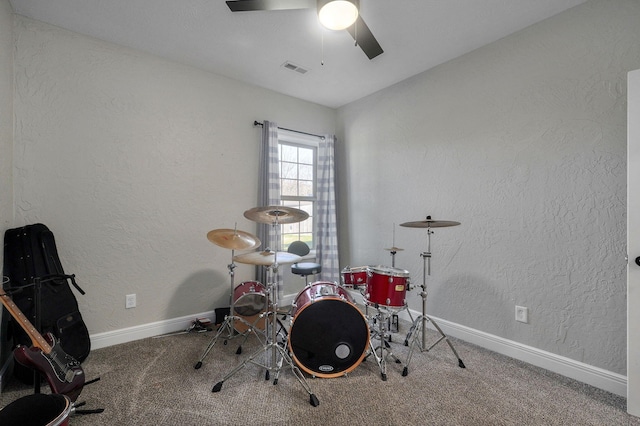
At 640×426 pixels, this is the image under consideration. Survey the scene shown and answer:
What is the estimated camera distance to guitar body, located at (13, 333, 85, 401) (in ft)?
4.76

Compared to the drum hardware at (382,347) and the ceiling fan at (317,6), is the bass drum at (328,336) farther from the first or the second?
the ceiling fan at (317,6)

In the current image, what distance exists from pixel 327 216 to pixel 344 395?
87.4 inches

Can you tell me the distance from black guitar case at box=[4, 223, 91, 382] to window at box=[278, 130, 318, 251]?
6.57 feet

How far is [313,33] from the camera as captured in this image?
2.35 meters

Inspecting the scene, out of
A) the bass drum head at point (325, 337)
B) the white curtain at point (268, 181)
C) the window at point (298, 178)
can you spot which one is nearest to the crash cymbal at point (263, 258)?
the bass drum head at point (325, 337)

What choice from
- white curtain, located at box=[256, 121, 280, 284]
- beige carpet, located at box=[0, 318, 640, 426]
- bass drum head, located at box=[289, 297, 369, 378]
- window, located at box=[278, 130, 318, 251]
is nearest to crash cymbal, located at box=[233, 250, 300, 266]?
bass drum head, located at box=[289, 297, 369, 378]

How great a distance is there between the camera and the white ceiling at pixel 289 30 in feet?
6.75

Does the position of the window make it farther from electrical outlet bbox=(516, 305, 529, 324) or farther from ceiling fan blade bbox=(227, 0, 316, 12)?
electrical outlet bbox=(516, 305, 529, 324)

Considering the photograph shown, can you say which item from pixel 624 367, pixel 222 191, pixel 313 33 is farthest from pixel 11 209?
pixel 624 367

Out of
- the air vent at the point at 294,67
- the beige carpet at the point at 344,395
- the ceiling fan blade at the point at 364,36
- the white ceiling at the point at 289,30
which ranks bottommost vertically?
the beige carpet at the point at 344,395

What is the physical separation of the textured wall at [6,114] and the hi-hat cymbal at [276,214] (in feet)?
5.25

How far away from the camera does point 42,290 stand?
2.00 meters

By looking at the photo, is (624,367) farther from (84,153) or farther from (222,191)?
(84,153)

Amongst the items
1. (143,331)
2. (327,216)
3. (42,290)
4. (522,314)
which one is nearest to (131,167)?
(42,290)
